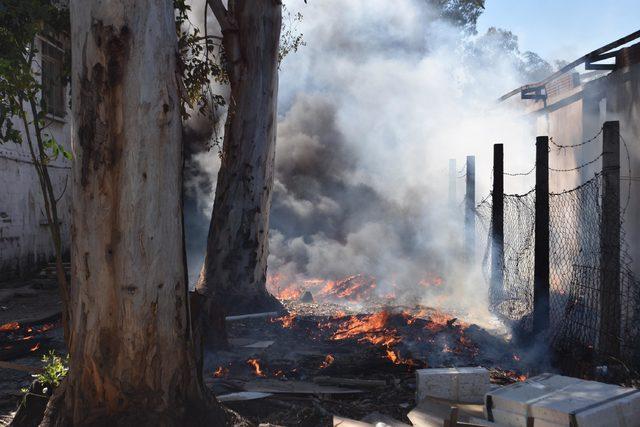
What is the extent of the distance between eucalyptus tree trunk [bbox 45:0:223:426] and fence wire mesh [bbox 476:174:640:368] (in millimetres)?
4061

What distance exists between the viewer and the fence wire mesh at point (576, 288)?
19.3 feet

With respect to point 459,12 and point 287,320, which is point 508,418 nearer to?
point 287,320

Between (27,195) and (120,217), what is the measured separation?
10699mm

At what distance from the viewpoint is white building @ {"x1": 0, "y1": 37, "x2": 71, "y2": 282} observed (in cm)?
1227

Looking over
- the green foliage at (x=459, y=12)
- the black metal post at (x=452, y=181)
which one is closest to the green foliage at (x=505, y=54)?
the green foliage at (x=459, y=12)

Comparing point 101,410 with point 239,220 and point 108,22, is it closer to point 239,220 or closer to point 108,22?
point 108,22

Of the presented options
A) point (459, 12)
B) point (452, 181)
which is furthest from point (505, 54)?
point (452, 181)

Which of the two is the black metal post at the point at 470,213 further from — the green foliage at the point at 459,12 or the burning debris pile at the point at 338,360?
the green foliage at the point at 459,12

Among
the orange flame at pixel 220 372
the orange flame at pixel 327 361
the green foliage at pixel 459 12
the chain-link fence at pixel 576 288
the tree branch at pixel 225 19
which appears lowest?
the orange flame at pixel 220 372

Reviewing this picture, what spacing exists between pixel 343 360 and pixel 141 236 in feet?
11.4

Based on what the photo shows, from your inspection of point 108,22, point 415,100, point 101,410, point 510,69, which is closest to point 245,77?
point 108,22

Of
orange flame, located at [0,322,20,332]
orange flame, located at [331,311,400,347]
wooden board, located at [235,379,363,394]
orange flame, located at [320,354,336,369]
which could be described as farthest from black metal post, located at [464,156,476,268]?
orange flame, located at [0,322,20,332]

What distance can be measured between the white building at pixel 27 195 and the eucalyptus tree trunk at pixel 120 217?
8.21 meters

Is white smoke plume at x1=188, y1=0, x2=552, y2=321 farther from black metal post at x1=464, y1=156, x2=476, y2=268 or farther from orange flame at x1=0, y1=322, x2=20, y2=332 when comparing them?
orange flame at x1=0, y1=322, x2=20, y2=332
